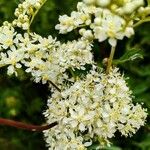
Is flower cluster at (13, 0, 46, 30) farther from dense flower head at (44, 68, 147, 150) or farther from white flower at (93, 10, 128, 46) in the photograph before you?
white flower at (93, 10, 128, 46)

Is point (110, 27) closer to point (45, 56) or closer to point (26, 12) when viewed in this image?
point (45, 56)

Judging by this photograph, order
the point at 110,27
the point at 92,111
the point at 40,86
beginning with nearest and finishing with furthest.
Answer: the point at 110,27, the point at 92,111, the point at 40,86

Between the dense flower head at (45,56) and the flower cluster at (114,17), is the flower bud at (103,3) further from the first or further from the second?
the dense flower head at (45,56)

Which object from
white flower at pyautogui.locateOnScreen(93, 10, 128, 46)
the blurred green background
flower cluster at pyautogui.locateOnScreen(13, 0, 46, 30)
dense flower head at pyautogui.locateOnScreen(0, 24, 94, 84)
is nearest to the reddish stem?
dense flower head at pyautogui.locateOnScreen(0, 24, 94, 84)

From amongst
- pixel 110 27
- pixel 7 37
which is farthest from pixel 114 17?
pixel 7 37

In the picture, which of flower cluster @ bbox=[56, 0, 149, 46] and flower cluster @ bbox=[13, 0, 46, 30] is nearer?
flower cluster @ bbox=[56, 0, 149, 46]

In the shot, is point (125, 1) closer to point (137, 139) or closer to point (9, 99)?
point (137, 139)

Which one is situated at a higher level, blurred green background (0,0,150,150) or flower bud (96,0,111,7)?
blurred green background (0,0,150,150)

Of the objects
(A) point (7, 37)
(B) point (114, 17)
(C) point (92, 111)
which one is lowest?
(C) point (92, 111)
